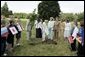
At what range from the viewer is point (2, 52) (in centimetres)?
1446

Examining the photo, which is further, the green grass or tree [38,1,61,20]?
tree [38,1,61,20]

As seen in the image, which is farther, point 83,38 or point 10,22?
point 10,22

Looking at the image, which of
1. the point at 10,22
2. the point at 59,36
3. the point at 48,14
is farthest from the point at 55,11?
the point at 10,22

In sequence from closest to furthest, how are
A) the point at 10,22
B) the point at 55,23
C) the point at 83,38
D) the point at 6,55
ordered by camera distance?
the point at 83,38
the point at 6,55
the point at 10,22
the point at 55,23

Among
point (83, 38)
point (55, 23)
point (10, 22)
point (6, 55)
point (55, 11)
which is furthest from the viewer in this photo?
point (55, 11)

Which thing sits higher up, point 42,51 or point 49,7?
point 49,7

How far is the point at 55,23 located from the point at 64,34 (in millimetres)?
1275

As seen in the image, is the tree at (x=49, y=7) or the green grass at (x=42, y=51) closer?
the green grass at (x=42, y=51)

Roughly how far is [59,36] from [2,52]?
376 inches

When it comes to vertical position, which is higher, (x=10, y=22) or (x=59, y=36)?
(x=10, y=22)

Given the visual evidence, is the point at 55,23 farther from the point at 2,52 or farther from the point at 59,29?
the point at 2,52

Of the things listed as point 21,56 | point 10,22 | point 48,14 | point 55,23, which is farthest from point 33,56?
point 48,14

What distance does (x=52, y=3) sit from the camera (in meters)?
53.3

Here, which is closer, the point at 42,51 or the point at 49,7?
the point at 42,51
